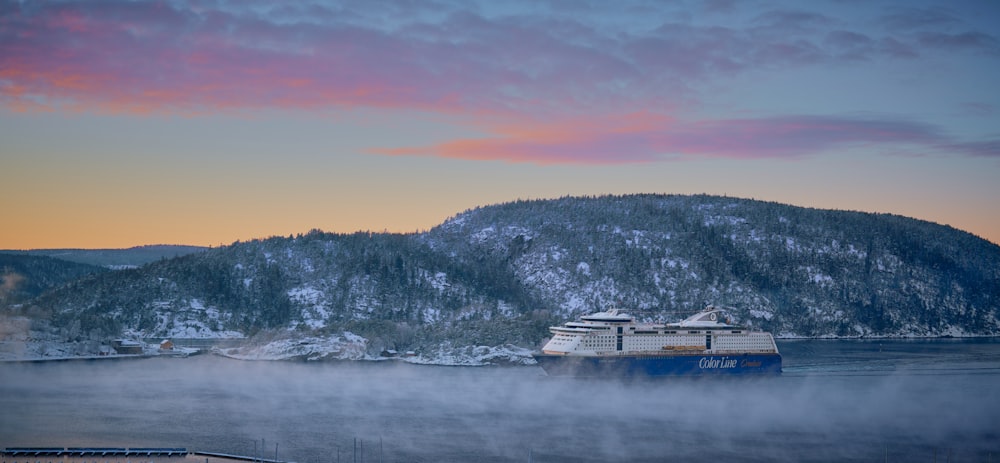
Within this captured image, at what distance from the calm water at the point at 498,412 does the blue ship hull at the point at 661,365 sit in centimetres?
300

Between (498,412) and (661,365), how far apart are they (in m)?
39.5

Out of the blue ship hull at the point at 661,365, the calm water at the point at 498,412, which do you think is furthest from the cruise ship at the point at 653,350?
the calm water at the point at 498,412

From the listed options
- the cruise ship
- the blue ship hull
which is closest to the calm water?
the blue ship hull

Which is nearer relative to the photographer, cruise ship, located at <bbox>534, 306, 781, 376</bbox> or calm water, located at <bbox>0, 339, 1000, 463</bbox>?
calm water, located at <bbox>0, 339, 1000, 463</bbox>

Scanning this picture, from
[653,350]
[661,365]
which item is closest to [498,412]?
[661,365]

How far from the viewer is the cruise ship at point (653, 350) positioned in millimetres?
131125

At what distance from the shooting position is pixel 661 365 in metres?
133

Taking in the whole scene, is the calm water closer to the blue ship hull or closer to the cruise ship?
the blue ship hull

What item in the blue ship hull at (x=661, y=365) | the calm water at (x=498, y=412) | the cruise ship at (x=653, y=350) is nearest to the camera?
the calm water at (x=498, y=412)

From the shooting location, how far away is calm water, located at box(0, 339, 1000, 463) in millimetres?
79125

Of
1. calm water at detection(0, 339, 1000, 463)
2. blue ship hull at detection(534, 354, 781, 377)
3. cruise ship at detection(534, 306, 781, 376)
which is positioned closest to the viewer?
calm water at detection(0, 339, 1000, 463)

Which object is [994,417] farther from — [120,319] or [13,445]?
[120,319]

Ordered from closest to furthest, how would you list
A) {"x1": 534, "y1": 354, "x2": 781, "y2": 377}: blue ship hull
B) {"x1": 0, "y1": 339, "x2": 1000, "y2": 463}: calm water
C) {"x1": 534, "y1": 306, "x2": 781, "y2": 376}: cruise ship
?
{"x1": 0, "y1": 339, "x2": 1000, "y2": 463}: calm water < {"x1": 534, "y1": 354, "x2": 781, "y2": 377}: blue ship hull < {"x1": 534, "y1": 306, "x2": 781, "y2": 376}: cruise ship

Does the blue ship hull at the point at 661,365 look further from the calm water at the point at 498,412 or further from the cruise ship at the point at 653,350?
the calm water at the point at 498,412
